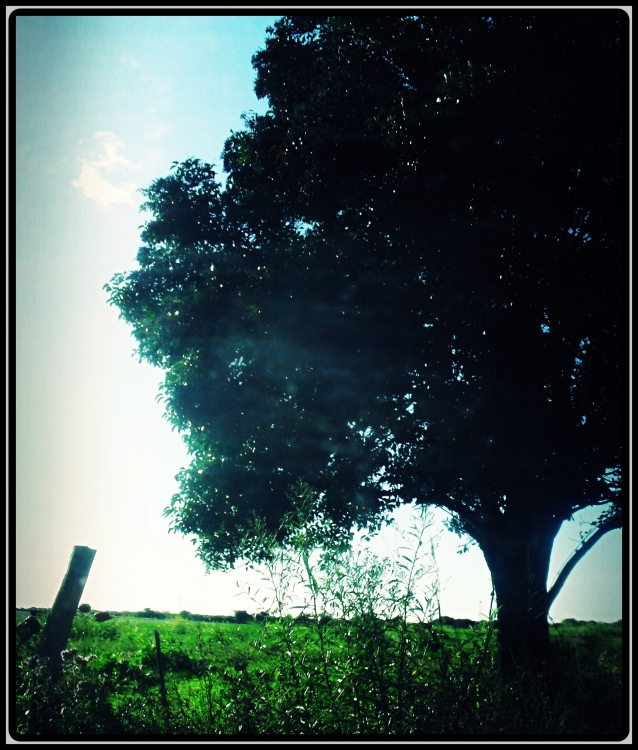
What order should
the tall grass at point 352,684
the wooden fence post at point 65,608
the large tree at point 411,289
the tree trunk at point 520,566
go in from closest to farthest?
the tall grass at point 352,684
the wooden fence post at point 65,608
the large tree at point 411,289
the tree trunk at point 520,566

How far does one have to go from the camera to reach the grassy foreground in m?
4.39

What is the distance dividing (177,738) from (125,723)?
818 millimetres

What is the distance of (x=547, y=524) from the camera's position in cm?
964

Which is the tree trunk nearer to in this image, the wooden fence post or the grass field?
the grass field

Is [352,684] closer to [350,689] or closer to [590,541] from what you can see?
[350,689]

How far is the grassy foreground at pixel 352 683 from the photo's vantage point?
14.4 ft

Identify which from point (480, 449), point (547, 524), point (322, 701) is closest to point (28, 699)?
point (322, 701)

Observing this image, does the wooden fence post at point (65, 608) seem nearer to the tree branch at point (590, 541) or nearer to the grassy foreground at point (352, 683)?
the grassy foreground at point (352, 683)

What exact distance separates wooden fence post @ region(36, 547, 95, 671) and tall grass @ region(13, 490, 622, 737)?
0.33 metres

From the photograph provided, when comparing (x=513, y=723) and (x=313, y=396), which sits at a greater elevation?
(x=313, y=396)

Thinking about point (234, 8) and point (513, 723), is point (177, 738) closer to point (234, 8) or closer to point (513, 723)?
point (513, 723)

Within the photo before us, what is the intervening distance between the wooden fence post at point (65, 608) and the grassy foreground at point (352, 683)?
23 cm

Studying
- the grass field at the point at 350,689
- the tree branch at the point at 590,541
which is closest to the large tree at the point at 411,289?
the tree branch at the point at 590,541

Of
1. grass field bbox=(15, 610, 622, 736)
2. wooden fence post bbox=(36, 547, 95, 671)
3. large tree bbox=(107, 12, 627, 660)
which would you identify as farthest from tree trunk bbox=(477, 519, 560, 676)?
wooden fence post bbox=(36, 547, 95, 671)
